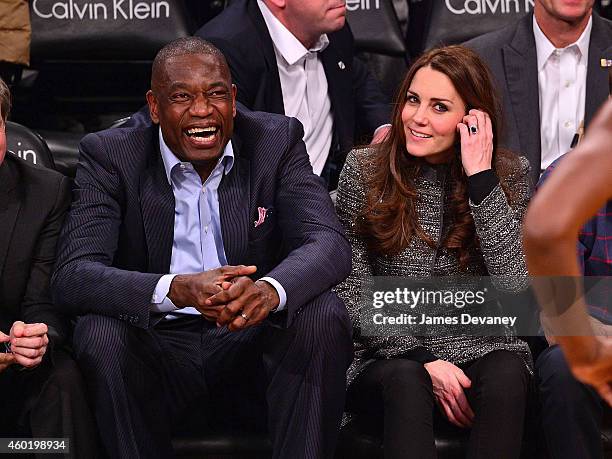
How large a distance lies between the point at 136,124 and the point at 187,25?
836mm

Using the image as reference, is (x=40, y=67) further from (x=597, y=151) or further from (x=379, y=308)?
(x=597, y=151)

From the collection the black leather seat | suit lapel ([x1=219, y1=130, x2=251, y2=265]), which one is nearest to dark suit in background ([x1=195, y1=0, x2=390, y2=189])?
the black leather seat

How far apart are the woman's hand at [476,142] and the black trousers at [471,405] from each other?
1.22ft

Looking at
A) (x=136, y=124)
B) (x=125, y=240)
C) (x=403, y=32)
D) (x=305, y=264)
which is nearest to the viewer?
(x=305, y=264)

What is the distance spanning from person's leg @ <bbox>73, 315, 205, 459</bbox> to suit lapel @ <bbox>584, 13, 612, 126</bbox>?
1264 mm

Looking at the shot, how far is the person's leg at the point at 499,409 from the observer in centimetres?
202

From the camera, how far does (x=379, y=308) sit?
2.24 meters

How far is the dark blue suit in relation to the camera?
1.99 metres

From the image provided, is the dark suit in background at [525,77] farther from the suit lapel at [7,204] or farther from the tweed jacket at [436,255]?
the suit lapel at [7,204]

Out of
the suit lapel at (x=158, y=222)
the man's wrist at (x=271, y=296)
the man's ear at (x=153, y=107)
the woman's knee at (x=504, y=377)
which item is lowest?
the woman's knee at (x=504, y=377)

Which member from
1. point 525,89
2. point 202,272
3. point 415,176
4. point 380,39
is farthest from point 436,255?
point 380,39

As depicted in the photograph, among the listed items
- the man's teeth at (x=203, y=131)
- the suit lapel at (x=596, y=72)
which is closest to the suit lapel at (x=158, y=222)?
the man's teeth at (x=203, y=131)

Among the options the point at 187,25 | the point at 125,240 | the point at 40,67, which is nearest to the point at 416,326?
the point at 125,240

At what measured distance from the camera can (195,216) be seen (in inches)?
87.2
